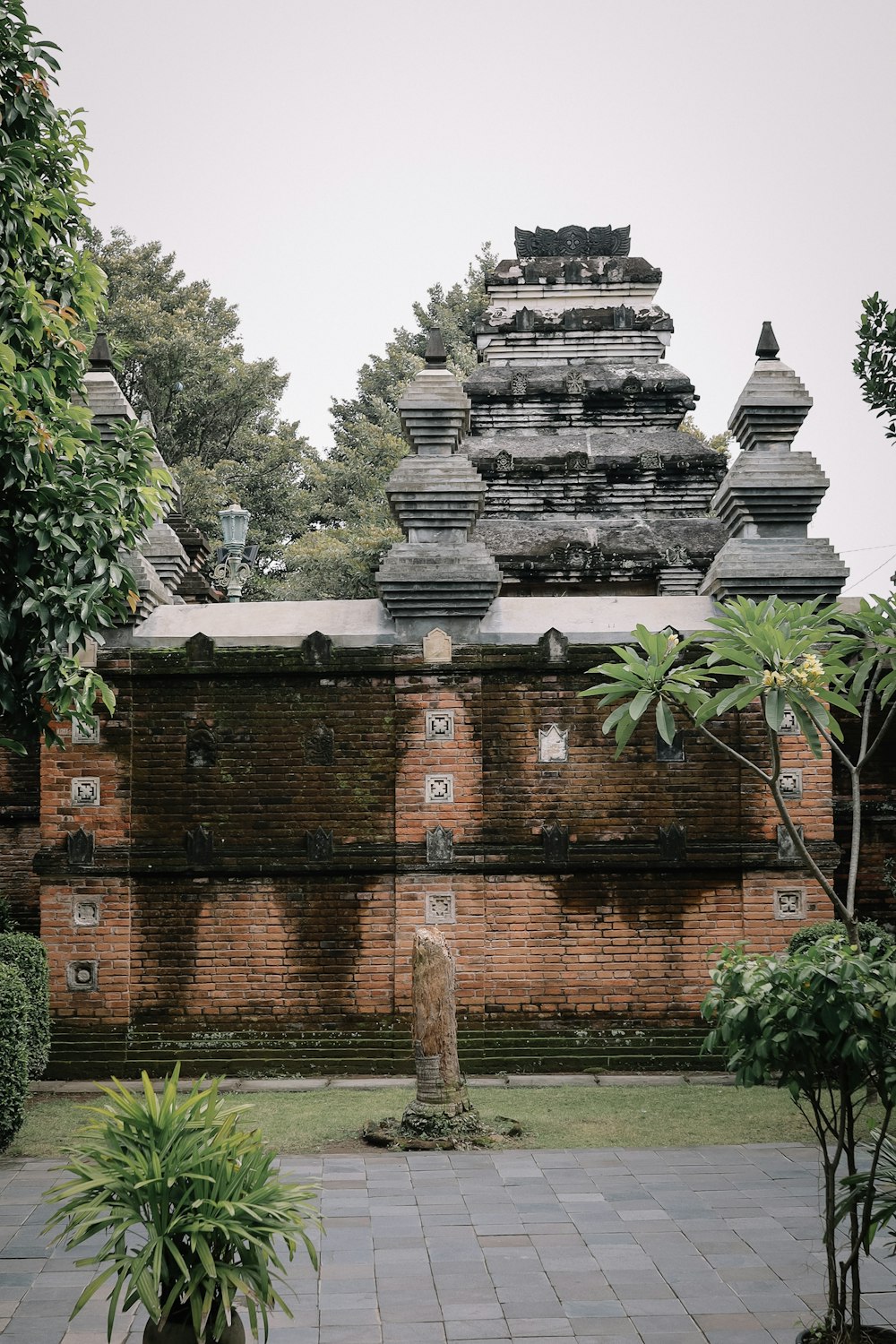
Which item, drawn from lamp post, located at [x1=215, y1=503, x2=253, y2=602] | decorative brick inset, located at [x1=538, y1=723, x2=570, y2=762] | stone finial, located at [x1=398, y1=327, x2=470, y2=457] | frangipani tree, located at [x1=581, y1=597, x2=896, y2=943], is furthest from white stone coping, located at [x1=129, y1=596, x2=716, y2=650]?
lamp post, located at [x1=215, y1=503, x2=253, y2=602]

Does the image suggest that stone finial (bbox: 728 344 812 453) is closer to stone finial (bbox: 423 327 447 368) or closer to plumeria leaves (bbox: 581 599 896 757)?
stone finial (bbox: 423 327 447 368)

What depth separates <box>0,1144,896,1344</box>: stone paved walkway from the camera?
5.60 metres

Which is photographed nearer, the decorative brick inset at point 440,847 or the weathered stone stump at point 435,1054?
the weathered stone stump at point 435,1054

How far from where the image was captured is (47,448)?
720 cm

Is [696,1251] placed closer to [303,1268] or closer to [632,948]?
[303,1268]

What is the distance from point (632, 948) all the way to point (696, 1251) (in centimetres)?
392

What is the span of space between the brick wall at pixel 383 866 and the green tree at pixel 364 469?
1263cm

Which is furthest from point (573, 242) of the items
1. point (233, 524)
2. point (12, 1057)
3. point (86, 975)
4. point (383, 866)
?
point (12, 1057)

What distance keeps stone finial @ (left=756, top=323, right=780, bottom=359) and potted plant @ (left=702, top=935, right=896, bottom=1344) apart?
22.4 ft

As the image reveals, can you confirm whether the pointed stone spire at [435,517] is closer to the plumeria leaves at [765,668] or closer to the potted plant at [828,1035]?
the plumeria leaves at [765,668]

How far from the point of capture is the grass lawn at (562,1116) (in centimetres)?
846

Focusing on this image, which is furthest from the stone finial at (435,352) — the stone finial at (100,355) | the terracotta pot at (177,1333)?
the terracotta pot at (177,1333)

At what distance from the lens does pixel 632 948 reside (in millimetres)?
10328

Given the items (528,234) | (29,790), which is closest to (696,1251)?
(29,790)
